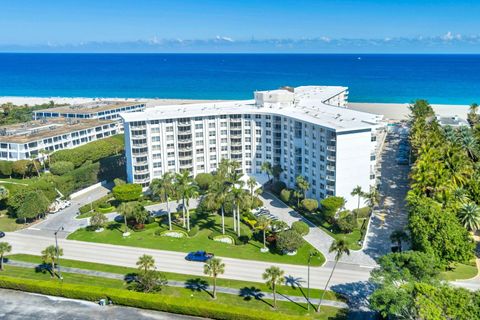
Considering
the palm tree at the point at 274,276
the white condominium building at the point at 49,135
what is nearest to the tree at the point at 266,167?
the palm tree at the point at 274,276

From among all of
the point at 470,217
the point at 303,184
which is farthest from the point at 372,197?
the point at 470,217

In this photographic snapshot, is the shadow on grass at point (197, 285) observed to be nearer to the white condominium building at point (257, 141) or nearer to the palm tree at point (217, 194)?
the palm tree at point (217, 194)

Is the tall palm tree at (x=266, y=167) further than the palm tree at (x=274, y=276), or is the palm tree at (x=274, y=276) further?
the tall palm tree at (x=266, y=167)

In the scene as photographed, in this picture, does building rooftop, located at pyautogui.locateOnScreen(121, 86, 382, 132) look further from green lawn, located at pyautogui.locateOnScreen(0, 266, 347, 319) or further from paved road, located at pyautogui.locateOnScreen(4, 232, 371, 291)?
green lawn, located at pyautogui.locateOnScreen(0, 266, 347, 319)

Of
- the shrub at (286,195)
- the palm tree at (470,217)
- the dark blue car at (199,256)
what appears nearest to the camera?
the palm tree at (470,217)

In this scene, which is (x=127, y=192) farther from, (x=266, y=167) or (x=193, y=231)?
(x=266, y=167)

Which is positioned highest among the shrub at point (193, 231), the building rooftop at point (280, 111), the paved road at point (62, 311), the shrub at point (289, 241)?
the building rooftop at point (280, 111)
